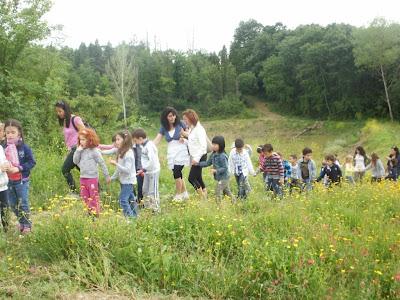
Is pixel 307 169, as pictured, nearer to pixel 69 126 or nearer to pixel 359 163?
pixel 359 163

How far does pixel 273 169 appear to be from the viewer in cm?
896

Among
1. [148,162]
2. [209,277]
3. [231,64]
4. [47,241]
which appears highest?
[231,64]

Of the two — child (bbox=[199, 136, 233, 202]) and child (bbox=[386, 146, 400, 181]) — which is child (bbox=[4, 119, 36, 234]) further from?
child (bbox=[386, 146, 400, 181])

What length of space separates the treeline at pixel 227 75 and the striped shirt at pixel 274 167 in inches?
286

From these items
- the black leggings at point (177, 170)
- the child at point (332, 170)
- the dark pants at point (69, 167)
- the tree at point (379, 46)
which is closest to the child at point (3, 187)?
the dark pants at point (69, 167)

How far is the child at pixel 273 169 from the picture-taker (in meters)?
8.90

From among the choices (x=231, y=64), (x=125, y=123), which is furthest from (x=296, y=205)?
(x=231, y=64)

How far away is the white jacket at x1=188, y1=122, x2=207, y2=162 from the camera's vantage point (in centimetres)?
775

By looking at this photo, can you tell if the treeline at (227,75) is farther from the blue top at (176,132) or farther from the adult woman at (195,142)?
the adult woman at (195,142)

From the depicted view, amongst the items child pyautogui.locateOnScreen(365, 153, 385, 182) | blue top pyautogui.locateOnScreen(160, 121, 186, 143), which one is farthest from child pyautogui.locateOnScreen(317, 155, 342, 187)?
blue top pyautogui.locateOnScreen(160, 121, 186, 143)

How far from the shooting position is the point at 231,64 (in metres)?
63.6

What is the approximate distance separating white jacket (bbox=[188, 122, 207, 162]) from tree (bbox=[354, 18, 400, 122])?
3667 centimetres

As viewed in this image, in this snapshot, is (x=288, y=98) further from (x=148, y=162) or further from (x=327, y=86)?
(x=148, y=162)

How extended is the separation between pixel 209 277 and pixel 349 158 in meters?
10.7
